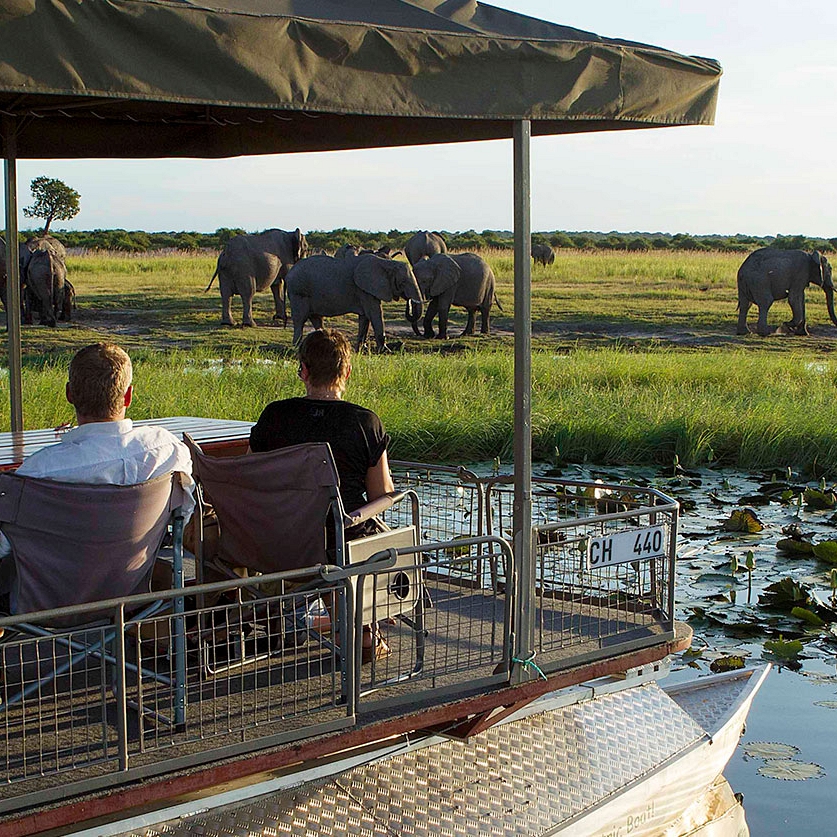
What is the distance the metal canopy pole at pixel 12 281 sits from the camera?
18.0 ft

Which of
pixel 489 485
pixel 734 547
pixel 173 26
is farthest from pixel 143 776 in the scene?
pixel 734 547

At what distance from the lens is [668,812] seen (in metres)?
4.41

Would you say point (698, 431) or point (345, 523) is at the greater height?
point (345, 523)

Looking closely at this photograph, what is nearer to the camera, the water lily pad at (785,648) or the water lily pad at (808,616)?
the water lily pad at (785,648)

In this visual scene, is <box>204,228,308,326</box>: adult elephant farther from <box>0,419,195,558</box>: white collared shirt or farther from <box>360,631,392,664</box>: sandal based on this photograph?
<box>0,419,195,558</box>: white collared shirt

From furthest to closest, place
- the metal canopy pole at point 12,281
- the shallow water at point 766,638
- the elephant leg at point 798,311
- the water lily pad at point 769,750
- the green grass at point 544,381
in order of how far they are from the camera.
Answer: the elephant leg at point 798,311, the green grass at point 544,381, the metal canopy pole at point 12,281, the water lily pad at point 769,750, the shallow water at point 766,638

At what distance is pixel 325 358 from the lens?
3.83 meters

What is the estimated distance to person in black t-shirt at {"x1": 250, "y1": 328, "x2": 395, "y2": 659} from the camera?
381 cm

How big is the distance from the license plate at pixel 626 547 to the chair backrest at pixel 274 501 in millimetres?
774

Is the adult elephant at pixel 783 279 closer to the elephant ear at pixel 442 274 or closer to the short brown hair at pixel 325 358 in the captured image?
the elephant ear at pixel 442 274

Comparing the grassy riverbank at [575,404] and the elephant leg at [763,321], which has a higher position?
the elephant leg at [763,321]

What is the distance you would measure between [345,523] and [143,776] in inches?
34.2

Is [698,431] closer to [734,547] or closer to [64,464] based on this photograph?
[734,547]

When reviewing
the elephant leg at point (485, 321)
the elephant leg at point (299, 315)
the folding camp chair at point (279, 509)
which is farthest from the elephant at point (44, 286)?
the folding camp chair at point (279, 509)
